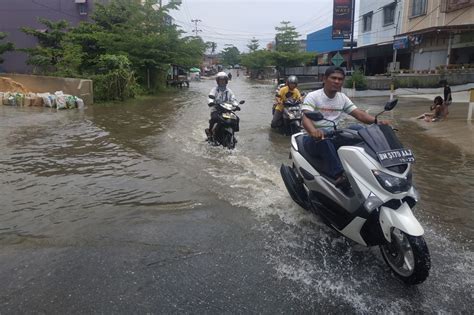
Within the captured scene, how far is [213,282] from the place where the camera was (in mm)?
3432

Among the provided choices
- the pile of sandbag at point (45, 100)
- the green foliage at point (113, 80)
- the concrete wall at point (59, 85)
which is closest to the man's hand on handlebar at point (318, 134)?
the pile of sandbag at point (45, 100)

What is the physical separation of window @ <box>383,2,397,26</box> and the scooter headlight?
34.6m

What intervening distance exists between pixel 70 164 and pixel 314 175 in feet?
16.0

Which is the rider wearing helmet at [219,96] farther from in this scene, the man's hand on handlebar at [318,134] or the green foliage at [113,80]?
the green foliage at [113,80]

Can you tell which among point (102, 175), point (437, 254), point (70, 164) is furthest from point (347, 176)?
point (70, 164)

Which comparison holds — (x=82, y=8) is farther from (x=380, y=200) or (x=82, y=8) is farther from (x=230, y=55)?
(x=230, y=55)

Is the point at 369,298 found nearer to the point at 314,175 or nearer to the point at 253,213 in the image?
the point at 314,175

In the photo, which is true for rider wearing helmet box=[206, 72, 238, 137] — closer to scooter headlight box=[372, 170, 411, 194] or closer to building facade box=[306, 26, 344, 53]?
scooter headlight box=[372, 170, 411, 194]

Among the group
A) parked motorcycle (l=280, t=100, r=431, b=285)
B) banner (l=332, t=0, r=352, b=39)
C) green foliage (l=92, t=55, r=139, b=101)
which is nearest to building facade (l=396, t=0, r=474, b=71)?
banner (l=332, t=0, r=352, b=39)

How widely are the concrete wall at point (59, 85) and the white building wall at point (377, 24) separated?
85.6ft

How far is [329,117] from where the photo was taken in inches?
188

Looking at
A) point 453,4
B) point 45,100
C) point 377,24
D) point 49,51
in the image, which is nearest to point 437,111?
point 45,100

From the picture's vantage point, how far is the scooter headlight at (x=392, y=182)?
3221 millimetres

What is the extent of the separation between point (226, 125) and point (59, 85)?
12360mm
